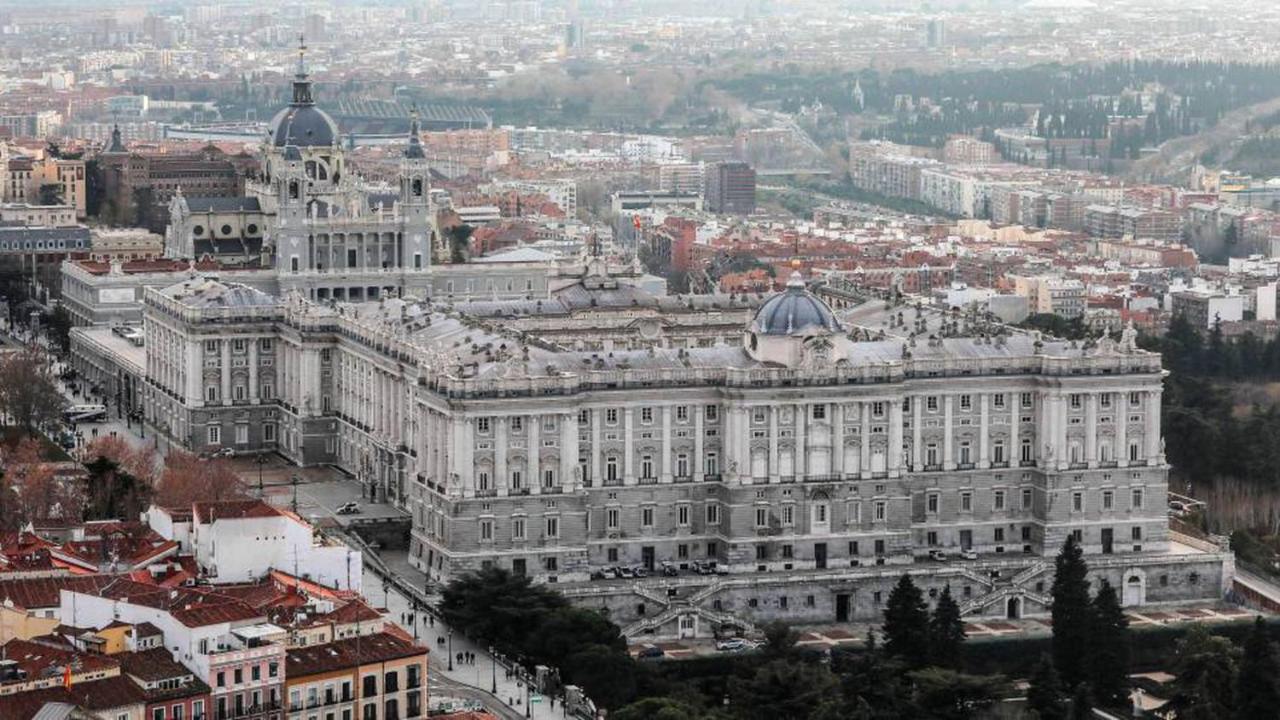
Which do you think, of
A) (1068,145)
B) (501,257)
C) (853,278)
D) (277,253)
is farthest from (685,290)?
(1068,145)

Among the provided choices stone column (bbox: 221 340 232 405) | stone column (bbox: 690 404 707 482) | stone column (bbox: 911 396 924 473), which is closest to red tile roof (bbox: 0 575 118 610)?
stone column (bbox: 690 404 707 482)

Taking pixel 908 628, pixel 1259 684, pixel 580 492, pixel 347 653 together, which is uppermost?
pixel 580 492

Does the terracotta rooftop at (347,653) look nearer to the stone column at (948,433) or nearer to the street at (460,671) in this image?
the street at (460,671)

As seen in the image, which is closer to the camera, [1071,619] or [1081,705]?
[1081,705]

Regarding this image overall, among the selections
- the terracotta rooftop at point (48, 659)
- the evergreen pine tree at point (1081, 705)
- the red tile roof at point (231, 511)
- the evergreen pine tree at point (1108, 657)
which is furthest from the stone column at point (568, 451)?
the terracotta rooftop at point (48, 659)

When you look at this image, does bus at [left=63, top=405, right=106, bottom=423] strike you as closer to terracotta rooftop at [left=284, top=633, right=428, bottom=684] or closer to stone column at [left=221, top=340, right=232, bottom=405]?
stone column at [left=221, top=340, right=232, bottom=405]

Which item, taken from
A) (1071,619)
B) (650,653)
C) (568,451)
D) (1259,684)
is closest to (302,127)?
(568,451)

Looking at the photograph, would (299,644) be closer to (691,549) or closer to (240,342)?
(691,549)

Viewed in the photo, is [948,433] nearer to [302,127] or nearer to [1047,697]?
[1047,697]
